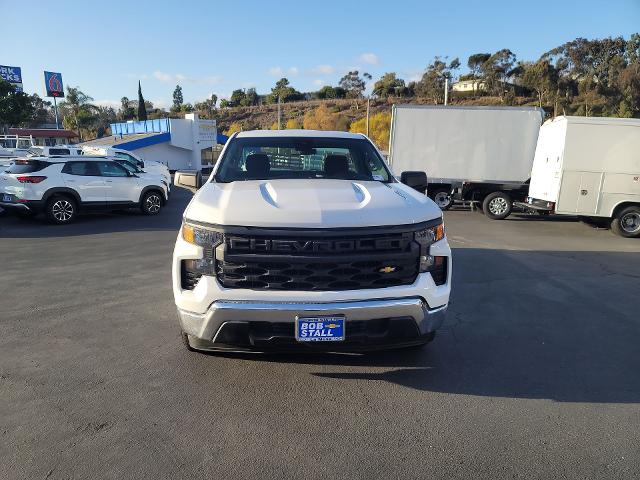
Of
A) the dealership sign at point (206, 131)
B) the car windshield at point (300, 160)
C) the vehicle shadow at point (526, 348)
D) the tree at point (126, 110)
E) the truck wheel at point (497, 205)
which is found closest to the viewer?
the vehicle shadow at point (526, 348)

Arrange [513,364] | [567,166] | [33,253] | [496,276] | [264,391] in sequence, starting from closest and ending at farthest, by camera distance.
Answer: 1. [264,391]
2. [513,364]
3. [496,276]
4. [33,253]
5. [567,166]

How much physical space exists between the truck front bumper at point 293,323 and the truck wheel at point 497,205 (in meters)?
11.0

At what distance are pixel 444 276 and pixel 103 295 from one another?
14.0ft

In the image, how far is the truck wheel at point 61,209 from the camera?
37.0 feet

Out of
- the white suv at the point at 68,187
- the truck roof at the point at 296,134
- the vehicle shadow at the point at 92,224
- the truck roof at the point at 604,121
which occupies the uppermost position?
the truck roof at the point at 604,121

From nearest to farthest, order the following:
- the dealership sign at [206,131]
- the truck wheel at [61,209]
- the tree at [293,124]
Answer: the truck wheel at [61,209] → the dealership sign at [206,131] → the tree at [293,124]

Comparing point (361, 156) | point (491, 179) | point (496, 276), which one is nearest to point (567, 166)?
point (491, 179)

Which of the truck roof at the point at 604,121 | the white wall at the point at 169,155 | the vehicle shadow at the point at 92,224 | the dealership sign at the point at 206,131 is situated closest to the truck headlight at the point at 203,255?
the vehicle shadow at the point at 92,224

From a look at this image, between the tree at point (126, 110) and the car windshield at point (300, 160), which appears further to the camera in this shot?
the tree at point (126, 110)

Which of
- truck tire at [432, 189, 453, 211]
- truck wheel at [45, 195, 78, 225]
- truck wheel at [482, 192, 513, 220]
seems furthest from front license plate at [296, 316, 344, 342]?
truck tire at [432, 189, 453, 211]

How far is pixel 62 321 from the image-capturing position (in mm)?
4867

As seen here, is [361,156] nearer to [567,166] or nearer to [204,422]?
[204,422]

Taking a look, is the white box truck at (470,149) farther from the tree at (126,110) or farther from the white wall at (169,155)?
the tree at (126,110)

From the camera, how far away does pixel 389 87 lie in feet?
305
